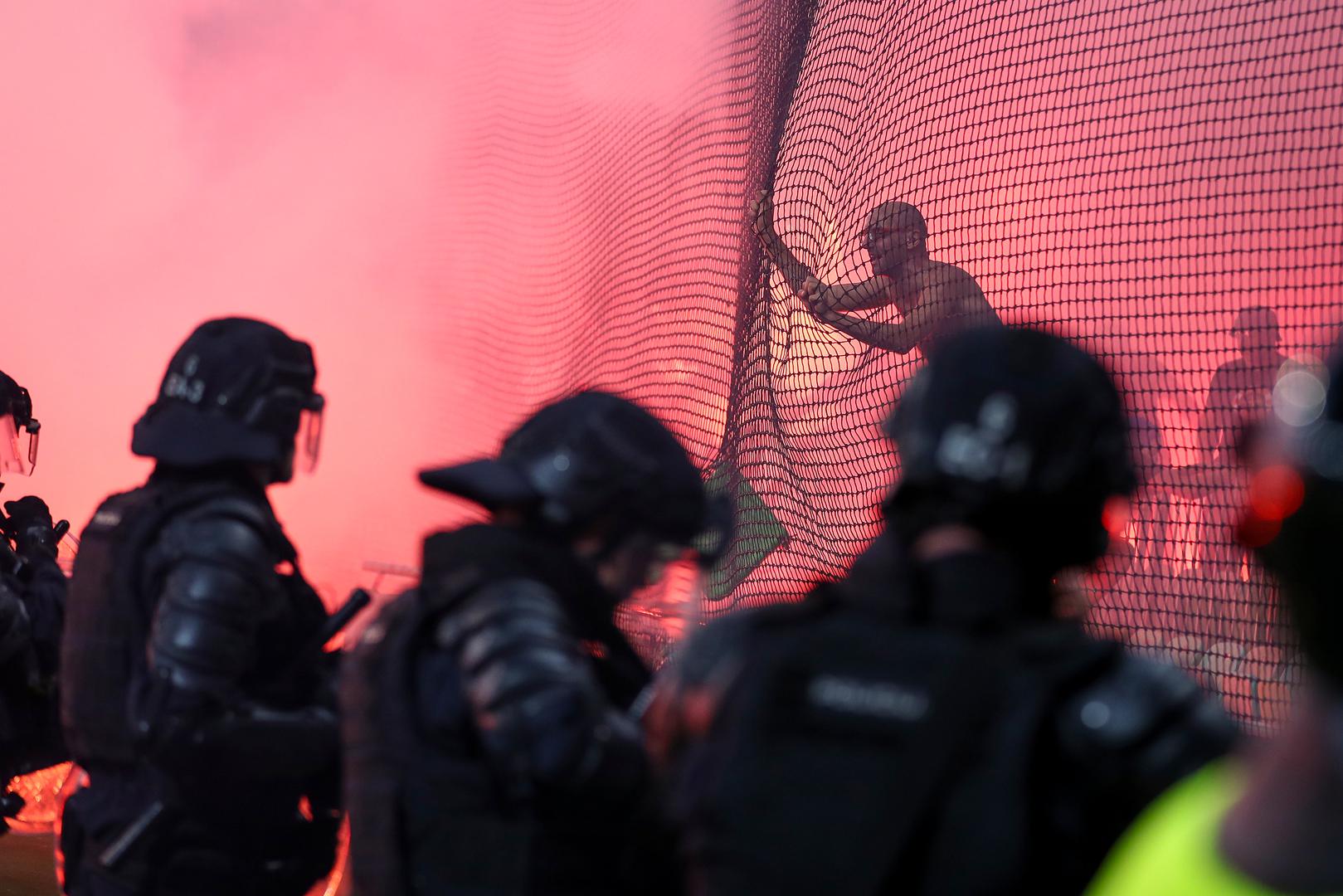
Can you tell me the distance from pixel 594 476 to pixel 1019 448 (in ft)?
2.94

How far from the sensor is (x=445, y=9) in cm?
670

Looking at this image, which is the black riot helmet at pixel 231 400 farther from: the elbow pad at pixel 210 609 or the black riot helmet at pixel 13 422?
the black riot helmet at pixel 13 422

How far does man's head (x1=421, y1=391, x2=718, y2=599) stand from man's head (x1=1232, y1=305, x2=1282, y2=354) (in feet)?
7.22

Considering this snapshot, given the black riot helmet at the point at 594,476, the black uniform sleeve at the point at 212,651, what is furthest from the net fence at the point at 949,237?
the black uniform sleeve at the point at 212,651

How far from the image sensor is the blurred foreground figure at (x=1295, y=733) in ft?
2.16

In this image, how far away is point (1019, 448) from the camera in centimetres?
127

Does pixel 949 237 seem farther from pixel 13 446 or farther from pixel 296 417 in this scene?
pixel 13 446

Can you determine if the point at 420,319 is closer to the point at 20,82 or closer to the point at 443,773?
the point at 20,82

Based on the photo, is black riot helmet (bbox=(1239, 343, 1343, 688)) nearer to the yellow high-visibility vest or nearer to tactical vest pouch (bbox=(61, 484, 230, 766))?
the yellow high-visibility vest

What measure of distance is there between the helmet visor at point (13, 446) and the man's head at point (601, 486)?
3697 mm

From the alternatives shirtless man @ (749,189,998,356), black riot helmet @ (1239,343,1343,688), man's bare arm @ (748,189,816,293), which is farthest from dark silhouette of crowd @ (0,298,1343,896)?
man's bare arm @ (748,189,816,293)

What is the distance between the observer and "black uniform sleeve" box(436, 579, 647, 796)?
184cm

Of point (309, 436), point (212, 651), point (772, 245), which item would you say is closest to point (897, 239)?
point (772, 245)

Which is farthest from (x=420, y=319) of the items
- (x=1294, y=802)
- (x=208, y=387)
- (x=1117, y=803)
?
(x=1294, y=802)
